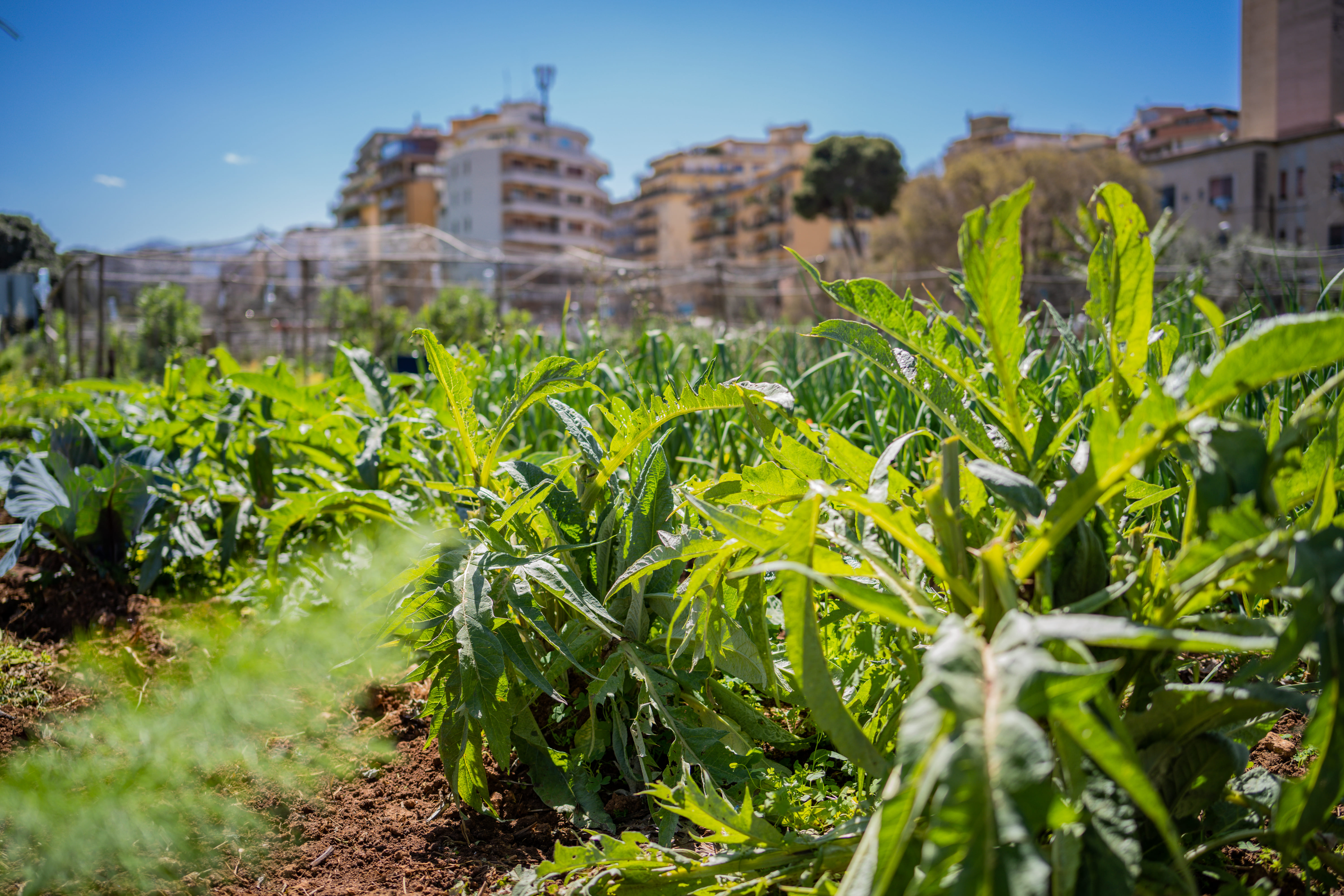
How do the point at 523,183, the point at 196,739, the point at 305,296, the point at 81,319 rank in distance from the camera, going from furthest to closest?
the point at 523,183 → the point at 305,296 → the point at 81,319 → the point at 196,739

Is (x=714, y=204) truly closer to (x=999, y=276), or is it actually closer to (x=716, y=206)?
(x=716, y=206)

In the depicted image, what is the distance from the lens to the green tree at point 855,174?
45969mm

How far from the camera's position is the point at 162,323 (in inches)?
584

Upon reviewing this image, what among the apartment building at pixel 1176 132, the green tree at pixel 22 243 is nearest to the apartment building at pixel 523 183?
the green tree at pixel 22 243

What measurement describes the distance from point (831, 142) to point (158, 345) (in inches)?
1555

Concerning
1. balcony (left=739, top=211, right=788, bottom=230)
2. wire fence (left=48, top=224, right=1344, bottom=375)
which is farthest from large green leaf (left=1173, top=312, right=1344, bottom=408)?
balcony (left=739, top=211, right=788, bottom=230)

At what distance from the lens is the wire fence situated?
9164 millimetres

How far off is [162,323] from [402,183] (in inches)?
2422

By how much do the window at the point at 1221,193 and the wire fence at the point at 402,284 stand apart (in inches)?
484

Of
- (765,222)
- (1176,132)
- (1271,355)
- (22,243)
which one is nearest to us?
(1271,355)

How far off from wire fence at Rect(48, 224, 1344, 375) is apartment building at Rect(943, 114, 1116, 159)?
29459mm

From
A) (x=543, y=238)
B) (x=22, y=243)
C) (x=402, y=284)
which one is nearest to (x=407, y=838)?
(x=402, y=284)

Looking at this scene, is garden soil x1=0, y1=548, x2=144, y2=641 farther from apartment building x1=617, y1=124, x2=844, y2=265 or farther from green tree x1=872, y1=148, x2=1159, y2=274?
apartment building x1=617, y1=124, x2=844, y2=265

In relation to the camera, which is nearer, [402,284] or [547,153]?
[402,284]
